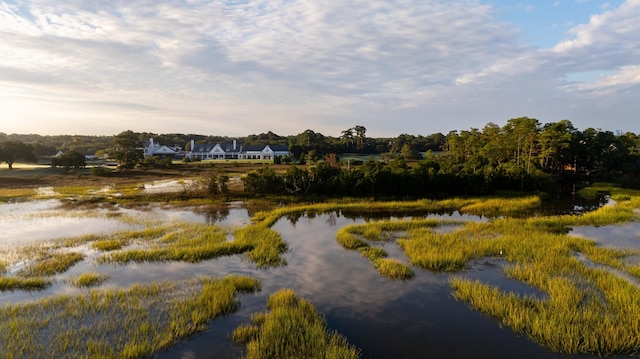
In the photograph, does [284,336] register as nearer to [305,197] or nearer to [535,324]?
[535,324]

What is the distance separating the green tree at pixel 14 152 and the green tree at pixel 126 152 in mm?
15599

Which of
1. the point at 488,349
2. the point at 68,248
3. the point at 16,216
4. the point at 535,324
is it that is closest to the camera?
the point at 488,349

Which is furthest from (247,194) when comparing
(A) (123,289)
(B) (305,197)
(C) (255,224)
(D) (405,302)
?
(D) (405,302)

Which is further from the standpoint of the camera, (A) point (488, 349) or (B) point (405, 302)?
(B) point (405, 302)

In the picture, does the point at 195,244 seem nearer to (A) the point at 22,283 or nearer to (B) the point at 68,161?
(A) the point at 22,283

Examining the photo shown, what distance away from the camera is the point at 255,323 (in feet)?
36.6

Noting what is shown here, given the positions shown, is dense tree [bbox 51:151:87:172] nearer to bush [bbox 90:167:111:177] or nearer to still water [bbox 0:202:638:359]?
bush [bbox 90:167:111:177]

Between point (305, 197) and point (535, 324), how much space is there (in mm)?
27159

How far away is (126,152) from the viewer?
64000mm

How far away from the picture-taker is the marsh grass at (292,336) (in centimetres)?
934

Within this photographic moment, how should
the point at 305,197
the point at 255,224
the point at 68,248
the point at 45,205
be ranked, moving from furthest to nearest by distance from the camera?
the point at 305,197
the point at 45,205
the point at 255,224
the point at 68,248

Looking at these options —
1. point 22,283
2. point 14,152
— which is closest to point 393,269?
point 22,283

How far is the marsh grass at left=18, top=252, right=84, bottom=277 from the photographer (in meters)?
14.8

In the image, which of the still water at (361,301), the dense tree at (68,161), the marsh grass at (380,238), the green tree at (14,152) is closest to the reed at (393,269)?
the marsh grass at (380,238)
